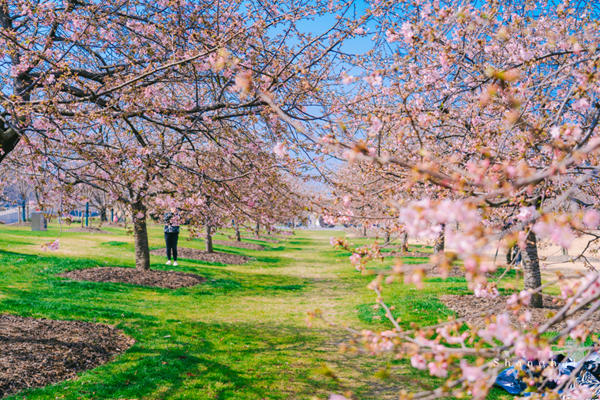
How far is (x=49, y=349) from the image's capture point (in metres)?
5.96

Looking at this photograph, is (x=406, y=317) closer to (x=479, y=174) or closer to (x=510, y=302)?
(x=510, y=302)

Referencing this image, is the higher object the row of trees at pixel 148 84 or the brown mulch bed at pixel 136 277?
the row of trees at pixel 148 84

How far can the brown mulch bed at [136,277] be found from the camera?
38.2 ft

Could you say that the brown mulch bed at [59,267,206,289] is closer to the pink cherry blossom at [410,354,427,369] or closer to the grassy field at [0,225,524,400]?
the grassy field at [0,225,524,400]

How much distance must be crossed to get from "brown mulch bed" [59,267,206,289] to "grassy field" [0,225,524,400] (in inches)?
20.0

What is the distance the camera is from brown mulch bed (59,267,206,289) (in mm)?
11641

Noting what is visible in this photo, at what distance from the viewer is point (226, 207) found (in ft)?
26.2

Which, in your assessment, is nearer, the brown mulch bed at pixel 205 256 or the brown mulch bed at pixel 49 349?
the brown mulch bed at pixel 49 349

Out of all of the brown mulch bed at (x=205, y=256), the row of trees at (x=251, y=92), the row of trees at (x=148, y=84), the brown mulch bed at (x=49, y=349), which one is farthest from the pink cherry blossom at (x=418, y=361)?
the brown mulch bed at (x=205, y=256)

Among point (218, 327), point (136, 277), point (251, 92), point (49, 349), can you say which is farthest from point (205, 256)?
point (251, 92)

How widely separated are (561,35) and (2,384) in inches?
361

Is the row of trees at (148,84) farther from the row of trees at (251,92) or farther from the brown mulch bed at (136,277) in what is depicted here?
the brown mulch bed at (136,277)

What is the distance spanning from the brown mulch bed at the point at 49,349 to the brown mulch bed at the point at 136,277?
4.45 m

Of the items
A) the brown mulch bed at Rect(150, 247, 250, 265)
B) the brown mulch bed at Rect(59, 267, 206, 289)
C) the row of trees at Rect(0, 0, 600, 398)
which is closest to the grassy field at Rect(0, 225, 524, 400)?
the brown mulch bed at Rect(59, 267, 206, 289)
